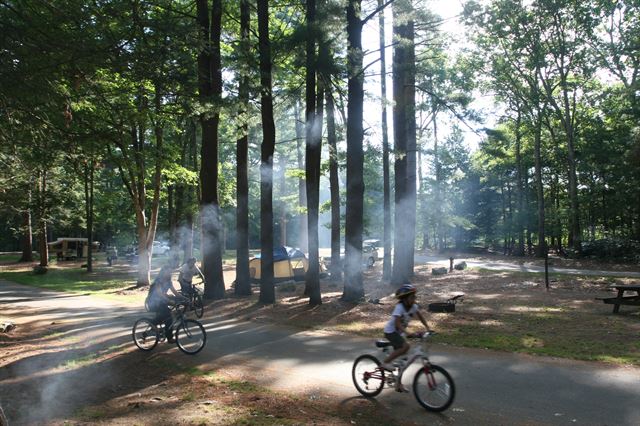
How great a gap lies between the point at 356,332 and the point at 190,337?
13.0 feet

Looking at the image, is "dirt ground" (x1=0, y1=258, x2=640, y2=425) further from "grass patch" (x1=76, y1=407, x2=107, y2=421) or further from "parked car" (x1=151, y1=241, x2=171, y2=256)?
Answer: "parked car" (x1=151, y1=241, x2=171, y2=256)

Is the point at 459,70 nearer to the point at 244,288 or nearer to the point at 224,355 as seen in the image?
the point at 244,288

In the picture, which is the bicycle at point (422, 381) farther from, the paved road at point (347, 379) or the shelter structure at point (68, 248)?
the shelter structure at point (68, 248)

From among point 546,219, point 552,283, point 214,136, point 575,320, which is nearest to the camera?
point 575,320

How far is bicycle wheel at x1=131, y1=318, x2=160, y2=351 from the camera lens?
10031 mm

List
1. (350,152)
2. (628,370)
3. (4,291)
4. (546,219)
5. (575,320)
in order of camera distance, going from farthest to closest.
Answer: (546,219) → (4,291) → (350,152) → (575,320) → (628,370)

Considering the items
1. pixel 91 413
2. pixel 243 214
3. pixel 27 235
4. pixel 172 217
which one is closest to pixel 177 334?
pixel 91 413

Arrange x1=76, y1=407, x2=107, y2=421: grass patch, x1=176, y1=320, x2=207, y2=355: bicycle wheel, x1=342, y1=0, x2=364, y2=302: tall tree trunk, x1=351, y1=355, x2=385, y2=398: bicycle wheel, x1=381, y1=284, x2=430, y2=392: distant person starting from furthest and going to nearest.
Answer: x1=342, y1=0, x2=364, y2=302: tall tree trunk
x1=176, y1=320, x2=207, y2=355: bicycle wheel
x1=351, y1=355, x2=385, y2=398: bicycle wheel
x1=381, y1=284, x2=430, y2=392: distant person
x1=76, y1=407, x2=107, y2=421: grass patch

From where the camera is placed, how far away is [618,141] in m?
34.6

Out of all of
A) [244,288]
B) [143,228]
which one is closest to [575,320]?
[244,288]

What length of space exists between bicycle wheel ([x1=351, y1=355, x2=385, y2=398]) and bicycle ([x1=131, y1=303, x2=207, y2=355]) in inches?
156

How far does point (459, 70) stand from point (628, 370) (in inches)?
1147

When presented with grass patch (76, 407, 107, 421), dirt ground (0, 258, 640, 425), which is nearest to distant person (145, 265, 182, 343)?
dirt ground (0, 258, 640, 425)

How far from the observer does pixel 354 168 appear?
616 inches
